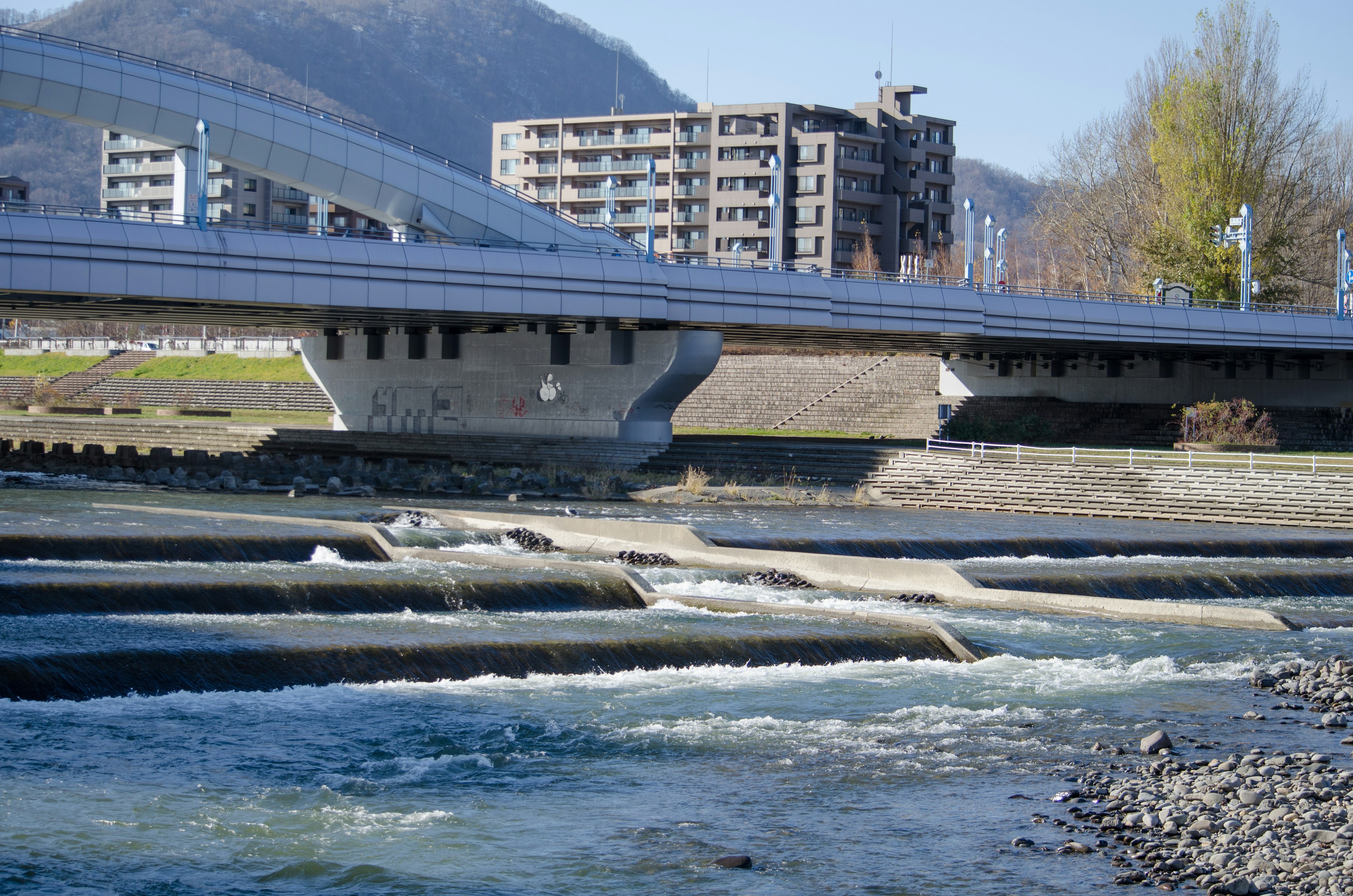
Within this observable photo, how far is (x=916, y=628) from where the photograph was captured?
20844 millimetres

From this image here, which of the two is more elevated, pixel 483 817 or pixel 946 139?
pixel 946 139

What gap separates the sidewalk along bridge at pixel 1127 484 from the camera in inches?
1521

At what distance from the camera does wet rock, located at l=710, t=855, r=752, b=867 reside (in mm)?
11047

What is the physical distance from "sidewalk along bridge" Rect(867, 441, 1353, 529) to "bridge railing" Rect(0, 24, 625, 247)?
15.7 meters

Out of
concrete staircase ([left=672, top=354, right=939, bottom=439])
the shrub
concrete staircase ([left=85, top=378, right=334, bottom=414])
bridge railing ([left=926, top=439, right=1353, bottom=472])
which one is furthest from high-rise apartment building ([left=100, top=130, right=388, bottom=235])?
bridge railing ([left=926, top=439, right=1353, bottom=472])

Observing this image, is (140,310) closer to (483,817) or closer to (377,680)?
(377,680)

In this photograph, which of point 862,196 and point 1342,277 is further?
point 862,196

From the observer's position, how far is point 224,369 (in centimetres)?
9731

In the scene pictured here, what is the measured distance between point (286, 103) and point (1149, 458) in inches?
1259

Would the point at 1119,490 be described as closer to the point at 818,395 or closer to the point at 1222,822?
the point at 1222,822

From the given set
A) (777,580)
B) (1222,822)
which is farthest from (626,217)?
(1222,822)

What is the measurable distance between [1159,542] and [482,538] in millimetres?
15816

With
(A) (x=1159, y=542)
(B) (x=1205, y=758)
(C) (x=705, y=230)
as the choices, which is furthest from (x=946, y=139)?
(B) (x=1205, y=758)

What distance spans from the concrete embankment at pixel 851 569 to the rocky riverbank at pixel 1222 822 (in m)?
8.84
